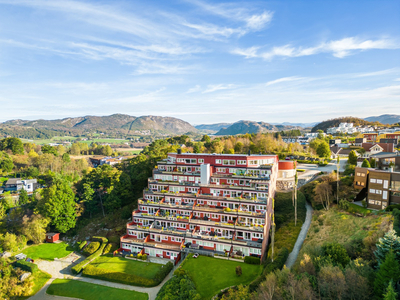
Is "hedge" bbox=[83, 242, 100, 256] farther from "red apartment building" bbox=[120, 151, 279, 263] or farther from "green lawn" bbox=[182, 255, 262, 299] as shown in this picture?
"green lawn" bbox=[182, 255, 262, 299]

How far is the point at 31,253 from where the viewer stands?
149ft

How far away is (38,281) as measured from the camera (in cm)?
3700

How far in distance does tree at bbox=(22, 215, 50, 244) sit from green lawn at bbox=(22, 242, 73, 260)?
1.63 meters

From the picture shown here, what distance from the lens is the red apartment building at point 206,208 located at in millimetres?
36969

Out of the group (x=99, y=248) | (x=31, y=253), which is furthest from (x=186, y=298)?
(x=31, y=253)

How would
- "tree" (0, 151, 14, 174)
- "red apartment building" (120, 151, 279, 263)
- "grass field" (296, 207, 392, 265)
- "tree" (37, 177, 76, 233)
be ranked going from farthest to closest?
"tree" (0, 151, 14, 174)
"tree" (37, 177, 76, 233)
"red apartment building" (120, 151, 279, 263)
"grass field" (296, 207, 392, 265)

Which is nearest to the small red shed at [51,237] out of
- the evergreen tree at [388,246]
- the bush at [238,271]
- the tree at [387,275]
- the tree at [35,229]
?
the tree at [35,229]

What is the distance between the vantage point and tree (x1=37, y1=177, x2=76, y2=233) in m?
50.6

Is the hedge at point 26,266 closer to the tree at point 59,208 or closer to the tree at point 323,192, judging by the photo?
the tree at point 59,208

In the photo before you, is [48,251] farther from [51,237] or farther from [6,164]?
[6,164]

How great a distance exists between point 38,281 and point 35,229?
13.6 m

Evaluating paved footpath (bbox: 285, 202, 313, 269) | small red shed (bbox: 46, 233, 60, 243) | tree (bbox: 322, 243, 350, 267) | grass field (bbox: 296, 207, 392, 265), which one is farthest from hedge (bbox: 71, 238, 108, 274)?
tree (bbox: 322, 243, 350, 267)

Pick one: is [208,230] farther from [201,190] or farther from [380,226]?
[380,226]

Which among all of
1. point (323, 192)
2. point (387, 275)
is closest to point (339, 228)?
point (323, 192)
